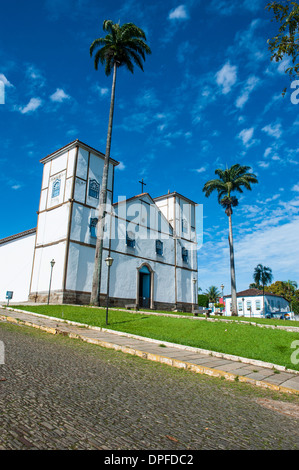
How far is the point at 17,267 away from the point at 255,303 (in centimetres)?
4964

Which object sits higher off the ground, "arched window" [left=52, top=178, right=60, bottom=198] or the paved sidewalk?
"arched window" [left=52, top=178, right=60, bottom=198]

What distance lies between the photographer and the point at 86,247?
22391mm

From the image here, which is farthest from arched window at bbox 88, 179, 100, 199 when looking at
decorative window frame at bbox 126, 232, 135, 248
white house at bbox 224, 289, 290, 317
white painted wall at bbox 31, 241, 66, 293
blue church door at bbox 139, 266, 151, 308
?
white house at bbox 224, 289, 290, 317

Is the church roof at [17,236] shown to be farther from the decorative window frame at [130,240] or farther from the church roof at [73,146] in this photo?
the decorative window frame at [130,240]

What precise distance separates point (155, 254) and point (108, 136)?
1238 cm

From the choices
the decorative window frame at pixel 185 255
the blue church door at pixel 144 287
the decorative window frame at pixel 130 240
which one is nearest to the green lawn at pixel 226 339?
the decorative window frame at pixel 130 240

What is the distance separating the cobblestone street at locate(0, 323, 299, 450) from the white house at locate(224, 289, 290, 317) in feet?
192

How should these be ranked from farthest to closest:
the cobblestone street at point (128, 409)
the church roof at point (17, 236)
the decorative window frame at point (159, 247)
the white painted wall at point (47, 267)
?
the decorative window frame at point (159, 247) → the church roof at point (17, 236) → the white painted wall at point (47, 267) → the cobblestone street at point (128, 409)

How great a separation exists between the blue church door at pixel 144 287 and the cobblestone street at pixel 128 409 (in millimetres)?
21246

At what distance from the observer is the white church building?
21.7 metres

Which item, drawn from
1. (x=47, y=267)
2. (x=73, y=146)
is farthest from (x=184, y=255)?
(x=73, y=146)

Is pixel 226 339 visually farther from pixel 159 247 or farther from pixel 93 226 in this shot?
pixel 159 247

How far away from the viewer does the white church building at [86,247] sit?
21.7 meters

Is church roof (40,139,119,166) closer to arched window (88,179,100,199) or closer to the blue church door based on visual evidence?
arched window (88,179,100,199)
